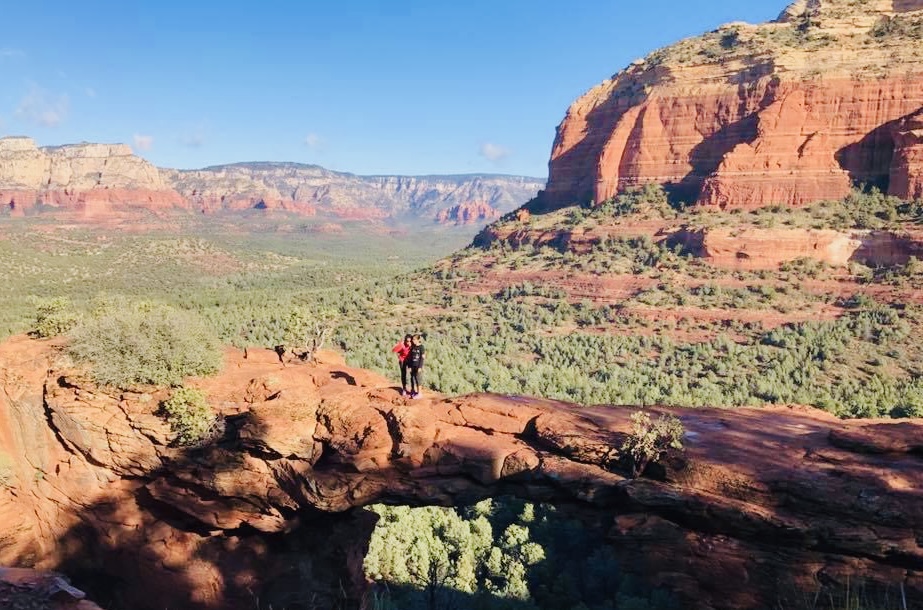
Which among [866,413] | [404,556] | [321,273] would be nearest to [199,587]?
[404,556]

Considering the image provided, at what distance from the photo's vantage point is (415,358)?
1398cm

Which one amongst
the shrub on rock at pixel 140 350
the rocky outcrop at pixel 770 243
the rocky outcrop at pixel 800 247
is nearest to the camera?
the shrub on rock at pixel 140 350

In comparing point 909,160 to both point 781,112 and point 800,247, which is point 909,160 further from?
point 781,112

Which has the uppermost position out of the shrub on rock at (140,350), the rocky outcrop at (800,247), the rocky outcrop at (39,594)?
the rocky outcrop at (800,247)

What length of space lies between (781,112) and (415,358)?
63.8 m

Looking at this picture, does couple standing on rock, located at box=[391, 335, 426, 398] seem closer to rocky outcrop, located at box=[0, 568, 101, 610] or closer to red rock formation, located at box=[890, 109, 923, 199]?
rocky outcrop, located at box=[0, 568, 101, 610]

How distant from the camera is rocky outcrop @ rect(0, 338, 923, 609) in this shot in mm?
10398

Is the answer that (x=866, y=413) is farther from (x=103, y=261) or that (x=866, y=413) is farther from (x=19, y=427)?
(x=103, y=261)

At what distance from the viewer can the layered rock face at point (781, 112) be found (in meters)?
56.8

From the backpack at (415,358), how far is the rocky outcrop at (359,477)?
3.12 feet

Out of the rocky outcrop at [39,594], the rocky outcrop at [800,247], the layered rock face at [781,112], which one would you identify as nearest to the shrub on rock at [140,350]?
the rocky outcrop at [39,594]

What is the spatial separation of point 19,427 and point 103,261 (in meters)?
119

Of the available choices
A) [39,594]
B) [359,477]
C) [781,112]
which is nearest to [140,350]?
[39,594]

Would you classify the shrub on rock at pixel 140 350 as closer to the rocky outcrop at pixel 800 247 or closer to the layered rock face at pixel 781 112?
the rocky outcrop at pixel 800 247
